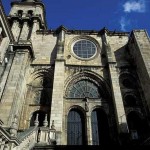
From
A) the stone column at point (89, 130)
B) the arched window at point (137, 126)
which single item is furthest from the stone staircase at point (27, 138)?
the arched window at point (137, 126)

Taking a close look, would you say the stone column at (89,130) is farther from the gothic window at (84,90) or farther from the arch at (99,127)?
the gothic window at (84,90)

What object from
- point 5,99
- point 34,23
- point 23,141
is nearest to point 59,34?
point 34,23

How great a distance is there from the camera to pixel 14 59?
15508mm

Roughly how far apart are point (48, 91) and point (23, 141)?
6.62 m

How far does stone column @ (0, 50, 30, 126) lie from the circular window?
5.23 m

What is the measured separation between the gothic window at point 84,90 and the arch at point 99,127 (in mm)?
1417

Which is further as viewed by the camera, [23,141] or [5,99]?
[5,99]

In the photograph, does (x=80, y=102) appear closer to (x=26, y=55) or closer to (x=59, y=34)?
(x=26, y=55)

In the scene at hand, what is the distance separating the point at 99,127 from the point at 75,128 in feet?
5.71

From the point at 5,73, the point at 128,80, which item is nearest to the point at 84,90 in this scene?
the point at 128,80

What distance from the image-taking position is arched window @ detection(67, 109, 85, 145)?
46.0 ft

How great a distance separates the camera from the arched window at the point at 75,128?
14008 mm

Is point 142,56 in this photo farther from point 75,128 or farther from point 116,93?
point 75,128

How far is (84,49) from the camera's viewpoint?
1952 centimetres
